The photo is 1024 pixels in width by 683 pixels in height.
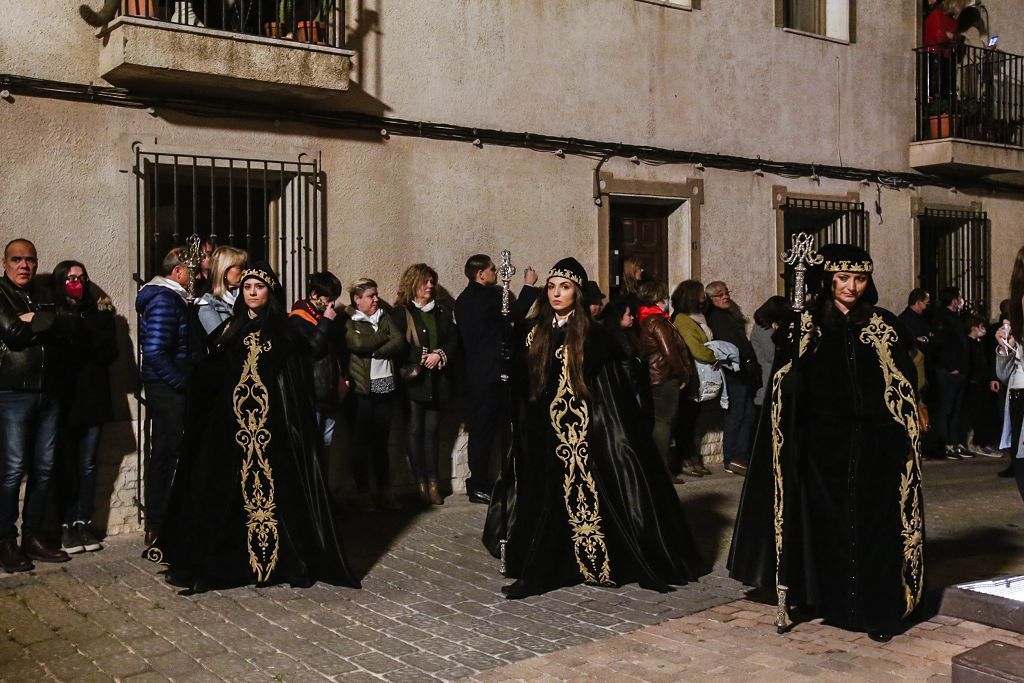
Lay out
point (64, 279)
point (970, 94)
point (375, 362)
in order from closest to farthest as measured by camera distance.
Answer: point (64, 279) → point (375, 362) → point (970, 94)

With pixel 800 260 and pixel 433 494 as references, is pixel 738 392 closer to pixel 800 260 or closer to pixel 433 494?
pixel 433 494

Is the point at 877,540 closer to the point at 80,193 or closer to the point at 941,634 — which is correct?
the point at 941,634

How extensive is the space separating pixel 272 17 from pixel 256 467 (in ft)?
14.5

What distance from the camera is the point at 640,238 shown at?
12.5m

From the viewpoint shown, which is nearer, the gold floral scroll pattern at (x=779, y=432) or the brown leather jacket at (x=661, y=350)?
the gold floral scroll pattern at (x=779, y=432)

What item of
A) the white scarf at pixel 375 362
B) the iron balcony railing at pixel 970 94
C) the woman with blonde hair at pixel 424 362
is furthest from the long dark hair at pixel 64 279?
the iron balcony railing at pixel 970 94

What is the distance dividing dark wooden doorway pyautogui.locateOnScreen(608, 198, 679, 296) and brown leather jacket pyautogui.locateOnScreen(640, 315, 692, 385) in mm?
1292

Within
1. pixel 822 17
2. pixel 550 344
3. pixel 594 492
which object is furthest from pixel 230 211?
pixel 822 17

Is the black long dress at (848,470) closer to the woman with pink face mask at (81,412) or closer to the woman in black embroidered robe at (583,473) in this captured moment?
the woman in black embroidered robe at (583,473)

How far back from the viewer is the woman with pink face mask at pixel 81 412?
8.05 m

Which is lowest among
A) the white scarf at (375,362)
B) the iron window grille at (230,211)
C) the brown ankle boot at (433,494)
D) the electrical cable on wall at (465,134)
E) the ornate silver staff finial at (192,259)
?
the brown ankle boot at (433,494)

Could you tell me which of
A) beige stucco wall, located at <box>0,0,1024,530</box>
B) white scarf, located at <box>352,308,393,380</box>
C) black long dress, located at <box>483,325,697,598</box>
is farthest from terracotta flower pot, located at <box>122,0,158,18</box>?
black long dress, located at <box>483,325,697,598</box>

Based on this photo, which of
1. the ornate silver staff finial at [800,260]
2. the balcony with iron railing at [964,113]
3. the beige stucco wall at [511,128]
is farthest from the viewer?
the balcony with iron railing at [964,113]

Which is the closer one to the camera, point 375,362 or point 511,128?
point 375,362
